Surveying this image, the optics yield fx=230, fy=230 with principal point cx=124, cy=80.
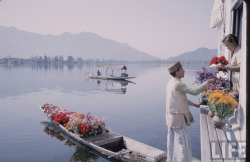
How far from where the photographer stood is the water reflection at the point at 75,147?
12.4 m

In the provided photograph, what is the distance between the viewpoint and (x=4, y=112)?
25.5m

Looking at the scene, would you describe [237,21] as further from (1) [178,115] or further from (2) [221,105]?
(1) [178,115]

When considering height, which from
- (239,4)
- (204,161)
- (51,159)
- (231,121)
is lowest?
(51,159)

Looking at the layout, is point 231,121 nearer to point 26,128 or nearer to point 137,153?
point 137,153

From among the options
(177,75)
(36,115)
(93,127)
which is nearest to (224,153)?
(177,75)

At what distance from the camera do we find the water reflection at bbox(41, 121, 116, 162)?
40.7 ft

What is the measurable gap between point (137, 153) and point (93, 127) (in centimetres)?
310

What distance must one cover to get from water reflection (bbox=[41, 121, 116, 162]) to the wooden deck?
8.40 metres

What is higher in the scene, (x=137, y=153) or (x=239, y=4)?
(x=239, y=4)

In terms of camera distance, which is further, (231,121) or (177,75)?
(177,75)

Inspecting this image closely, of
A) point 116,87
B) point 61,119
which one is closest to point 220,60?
point 61,119

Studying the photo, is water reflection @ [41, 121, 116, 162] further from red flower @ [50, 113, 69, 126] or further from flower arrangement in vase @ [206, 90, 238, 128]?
flower arrangement in vase @ [206, 90, 238, 128]

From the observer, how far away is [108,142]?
11016 mm

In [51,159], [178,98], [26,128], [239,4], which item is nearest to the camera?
[178,98]
